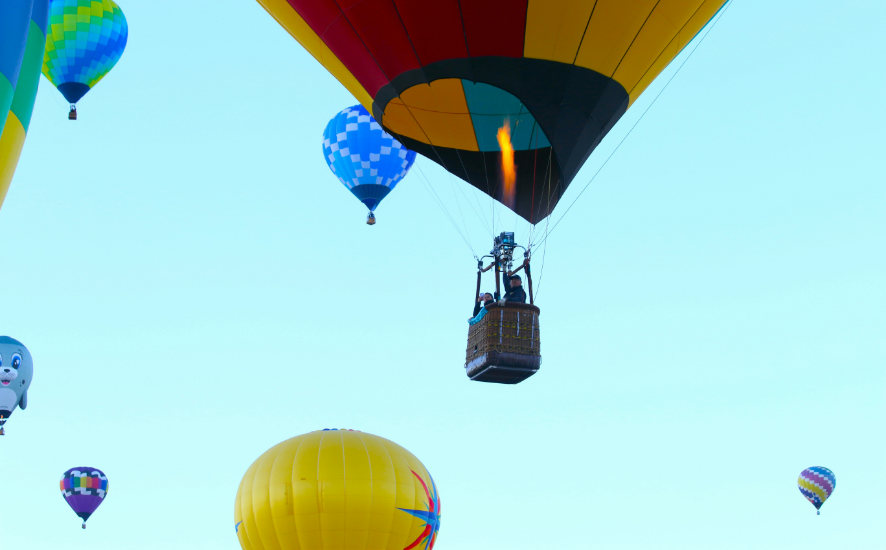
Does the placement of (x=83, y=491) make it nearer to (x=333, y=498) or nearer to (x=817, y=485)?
(x=333, y=498)

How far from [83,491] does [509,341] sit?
532 inches

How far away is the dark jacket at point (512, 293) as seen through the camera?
345 inches

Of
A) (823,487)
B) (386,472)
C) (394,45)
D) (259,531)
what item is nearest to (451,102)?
(394,45)

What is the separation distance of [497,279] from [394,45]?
2.00 meters

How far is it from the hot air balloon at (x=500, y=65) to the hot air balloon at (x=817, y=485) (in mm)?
16023

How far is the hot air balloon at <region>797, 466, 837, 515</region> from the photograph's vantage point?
23.8m

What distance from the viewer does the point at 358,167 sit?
1653 centimetres

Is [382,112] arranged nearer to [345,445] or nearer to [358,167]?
[345,445]

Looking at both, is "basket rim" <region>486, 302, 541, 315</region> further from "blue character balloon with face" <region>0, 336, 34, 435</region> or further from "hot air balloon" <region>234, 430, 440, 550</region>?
"blue character balloon with face" <region>0, 336, 34, 435</region>

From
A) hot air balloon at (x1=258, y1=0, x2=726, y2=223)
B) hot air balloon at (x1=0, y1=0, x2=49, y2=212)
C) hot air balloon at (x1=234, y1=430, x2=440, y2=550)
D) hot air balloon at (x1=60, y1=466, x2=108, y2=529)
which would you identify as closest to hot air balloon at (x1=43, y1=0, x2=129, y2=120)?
hot air balloon at (x1=60, y1=466, x2=108, y2=529)

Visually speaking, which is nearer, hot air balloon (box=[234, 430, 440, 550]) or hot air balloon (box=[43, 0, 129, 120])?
hot air balloon (box=[234, 430, 440, 550])

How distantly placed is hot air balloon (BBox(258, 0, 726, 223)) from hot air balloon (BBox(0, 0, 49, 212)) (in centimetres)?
352

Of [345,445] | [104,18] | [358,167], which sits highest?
[104,18]

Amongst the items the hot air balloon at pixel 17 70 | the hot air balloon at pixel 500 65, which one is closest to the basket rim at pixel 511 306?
the hot air balloon at pixel 500 65
